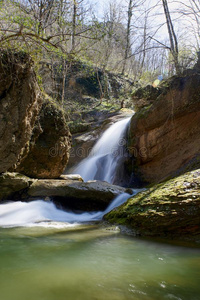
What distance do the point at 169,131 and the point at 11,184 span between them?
6946 mm

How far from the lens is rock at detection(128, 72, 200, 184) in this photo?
942cm

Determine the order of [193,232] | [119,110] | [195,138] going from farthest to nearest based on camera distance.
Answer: [119,110]
[195,138]
[193,232]

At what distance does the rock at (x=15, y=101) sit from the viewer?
6039mm

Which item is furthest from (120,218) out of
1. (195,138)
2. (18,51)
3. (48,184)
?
(195,138)

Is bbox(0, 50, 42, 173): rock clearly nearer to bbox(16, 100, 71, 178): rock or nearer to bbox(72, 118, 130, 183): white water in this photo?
bbox(16, 100, 71, 178): rock

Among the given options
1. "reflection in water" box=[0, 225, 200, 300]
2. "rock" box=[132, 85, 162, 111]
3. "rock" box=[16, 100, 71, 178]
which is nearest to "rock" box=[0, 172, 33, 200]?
"rock" box=[16, 100, 71, 178]

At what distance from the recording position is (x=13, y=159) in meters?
6.73

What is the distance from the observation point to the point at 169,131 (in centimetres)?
1014

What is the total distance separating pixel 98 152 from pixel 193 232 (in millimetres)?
10889

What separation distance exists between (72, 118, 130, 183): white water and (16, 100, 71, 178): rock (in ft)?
12.3

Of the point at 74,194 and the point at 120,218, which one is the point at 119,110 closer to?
the point at 74,194

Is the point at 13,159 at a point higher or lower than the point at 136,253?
higher

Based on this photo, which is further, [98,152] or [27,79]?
[98,152]

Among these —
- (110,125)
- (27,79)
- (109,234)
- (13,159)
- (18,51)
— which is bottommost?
(109,234)
